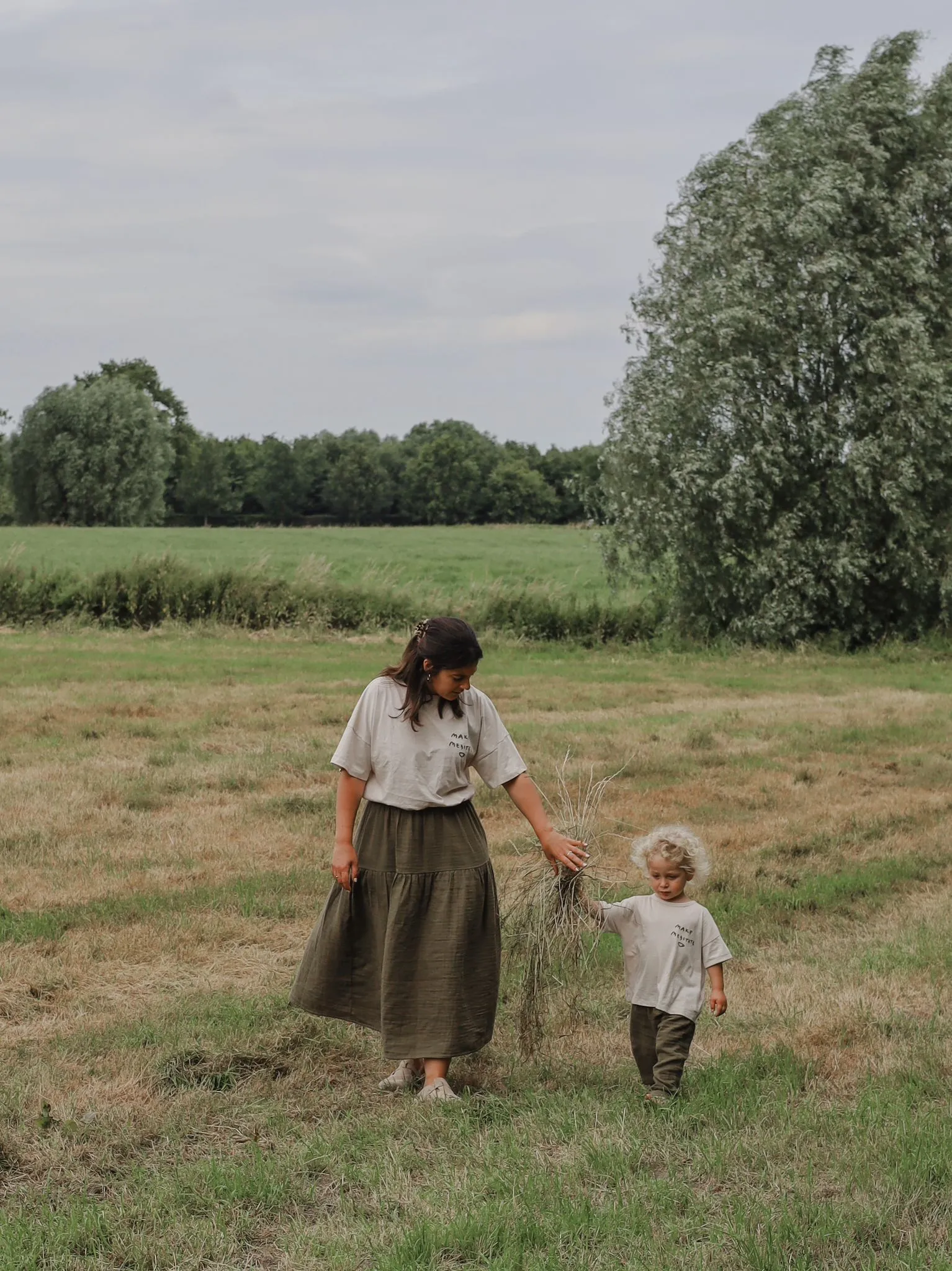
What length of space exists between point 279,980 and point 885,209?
71.7ft

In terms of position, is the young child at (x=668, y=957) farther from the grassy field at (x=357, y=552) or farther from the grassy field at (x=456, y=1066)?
the grassy field at (x=357, y=552)

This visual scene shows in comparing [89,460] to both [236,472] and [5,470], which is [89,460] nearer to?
[5,470]

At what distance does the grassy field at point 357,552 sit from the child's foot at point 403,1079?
22643mm

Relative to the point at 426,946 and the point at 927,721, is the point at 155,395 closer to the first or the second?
the point at 927,721

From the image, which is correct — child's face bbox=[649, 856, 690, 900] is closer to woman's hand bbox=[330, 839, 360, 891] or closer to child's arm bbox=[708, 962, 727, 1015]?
child's arm bbox=[708, 962, 727, 1015]

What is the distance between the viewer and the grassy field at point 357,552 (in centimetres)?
3331

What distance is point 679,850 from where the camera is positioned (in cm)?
513

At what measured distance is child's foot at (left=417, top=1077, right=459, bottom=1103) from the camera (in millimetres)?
5191

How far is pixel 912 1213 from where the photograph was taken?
13.1 feet

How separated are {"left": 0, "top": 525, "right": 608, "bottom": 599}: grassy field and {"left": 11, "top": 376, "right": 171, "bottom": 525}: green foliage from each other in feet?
69.6

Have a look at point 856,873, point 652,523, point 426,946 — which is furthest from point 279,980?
point 652,523

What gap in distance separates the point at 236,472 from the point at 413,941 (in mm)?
107489

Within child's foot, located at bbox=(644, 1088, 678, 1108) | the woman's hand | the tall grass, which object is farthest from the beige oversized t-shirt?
the tall grass

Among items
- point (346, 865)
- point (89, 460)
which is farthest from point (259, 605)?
point (89, 460)
